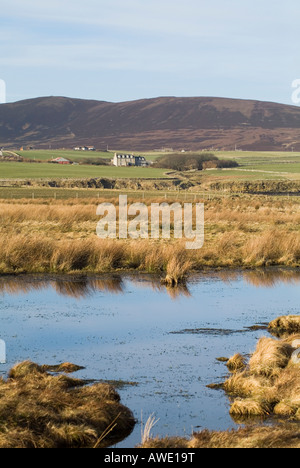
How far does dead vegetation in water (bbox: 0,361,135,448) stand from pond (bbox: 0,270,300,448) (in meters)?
0.32

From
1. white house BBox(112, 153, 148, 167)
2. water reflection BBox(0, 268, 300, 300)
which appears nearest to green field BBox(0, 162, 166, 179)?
white house BBox(112, 153, 148, 167)

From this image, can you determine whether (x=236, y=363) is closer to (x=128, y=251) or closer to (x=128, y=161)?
(x=128, y=251)

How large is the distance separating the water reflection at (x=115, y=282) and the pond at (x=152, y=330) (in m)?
0.03

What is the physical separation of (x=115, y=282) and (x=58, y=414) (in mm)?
12612

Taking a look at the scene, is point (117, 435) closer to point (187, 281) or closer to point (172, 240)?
point (187, 281)

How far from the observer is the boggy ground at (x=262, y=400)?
927 cm

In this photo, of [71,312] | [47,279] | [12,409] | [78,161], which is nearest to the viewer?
[12,409]

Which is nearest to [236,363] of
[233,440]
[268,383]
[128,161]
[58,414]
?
[268,383]

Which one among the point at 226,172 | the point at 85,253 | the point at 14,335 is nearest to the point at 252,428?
the point at 14,335

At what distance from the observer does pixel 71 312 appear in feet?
60.0

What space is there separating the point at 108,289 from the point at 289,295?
529cm

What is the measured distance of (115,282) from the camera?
22750 millimetres
